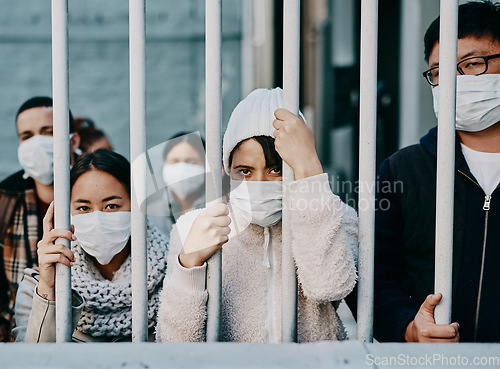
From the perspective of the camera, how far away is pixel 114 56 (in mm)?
6836

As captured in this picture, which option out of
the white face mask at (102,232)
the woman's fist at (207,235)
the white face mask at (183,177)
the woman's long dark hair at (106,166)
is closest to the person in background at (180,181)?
the white face mask at (183,177)

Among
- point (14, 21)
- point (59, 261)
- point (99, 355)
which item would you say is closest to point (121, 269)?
point (59, 261)

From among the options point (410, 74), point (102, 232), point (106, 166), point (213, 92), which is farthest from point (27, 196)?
point (410, 74)

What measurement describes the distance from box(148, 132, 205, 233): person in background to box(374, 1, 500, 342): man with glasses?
4.64 ft

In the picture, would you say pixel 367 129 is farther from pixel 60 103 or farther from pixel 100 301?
pixel 100 301

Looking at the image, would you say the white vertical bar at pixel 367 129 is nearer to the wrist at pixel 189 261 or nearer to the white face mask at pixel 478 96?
the wrist at pixel 189 261

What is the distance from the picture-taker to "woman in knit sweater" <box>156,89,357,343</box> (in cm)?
133

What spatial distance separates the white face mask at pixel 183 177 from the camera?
3162mm

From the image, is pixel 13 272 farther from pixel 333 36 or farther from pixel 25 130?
pixel 333 36

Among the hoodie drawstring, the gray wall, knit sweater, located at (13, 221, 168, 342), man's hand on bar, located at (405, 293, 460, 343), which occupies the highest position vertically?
the gray wall

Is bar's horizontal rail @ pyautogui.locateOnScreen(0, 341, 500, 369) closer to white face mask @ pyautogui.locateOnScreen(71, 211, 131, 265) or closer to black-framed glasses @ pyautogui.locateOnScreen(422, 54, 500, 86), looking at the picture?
white face mask @ pyautogui.locateOnScreen(71, 211, 131, 265)

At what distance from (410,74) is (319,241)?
356 cm

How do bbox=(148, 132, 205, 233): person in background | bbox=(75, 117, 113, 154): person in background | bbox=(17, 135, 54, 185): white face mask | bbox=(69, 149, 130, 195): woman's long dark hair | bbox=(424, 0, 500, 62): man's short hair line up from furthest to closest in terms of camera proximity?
bbox=(75, 117, 113, 154): person in background < bbox=(148, 132, 205, 233): person in background < bbox=(17, 135, 54, 185): white face mask < bbox=(69, 149, 130, 195): woman's long dark hair < bbox=(424, 0, 500, 62): man's short hair

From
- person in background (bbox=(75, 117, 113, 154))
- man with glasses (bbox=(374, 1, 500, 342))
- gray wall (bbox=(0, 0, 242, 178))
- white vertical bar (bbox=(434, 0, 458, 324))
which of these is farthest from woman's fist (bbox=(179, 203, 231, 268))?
gray wall (bbox=(0, 0, 242, 178))
